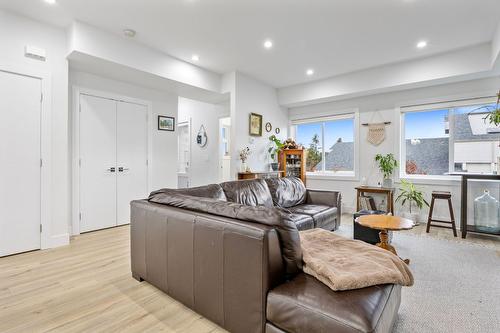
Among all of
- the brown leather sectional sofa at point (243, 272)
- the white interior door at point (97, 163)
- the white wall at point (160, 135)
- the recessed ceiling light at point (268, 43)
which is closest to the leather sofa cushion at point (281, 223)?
the brown leather sectional sofa at point (243, 272)

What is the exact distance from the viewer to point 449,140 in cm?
447

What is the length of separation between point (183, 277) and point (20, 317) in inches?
45.8

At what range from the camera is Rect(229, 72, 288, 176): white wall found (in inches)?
189

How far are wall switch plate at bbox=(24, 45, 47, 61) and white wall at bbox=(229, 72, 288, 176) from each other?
2.76 meters

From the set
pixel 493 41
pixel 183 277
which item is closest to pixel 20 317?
pixel 183 277

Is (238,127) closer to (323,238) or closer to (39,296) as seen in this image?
(323,238)

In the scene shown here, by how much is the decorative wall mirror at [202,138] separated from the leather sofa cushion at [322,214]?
→ 3.38 metres

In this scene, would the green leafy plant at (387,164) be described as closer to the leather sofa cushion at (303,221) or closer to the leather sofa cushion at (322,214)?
the leather sofa cushion at (322,214)

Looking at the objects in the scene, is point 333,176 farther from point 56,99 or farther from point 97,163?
point 56,99

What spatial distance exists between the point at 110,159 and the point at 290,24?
3359mm

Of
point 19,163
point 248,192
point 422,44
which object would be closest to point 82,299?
point 248,192

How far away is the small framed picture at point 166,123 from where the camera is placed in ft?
15.7

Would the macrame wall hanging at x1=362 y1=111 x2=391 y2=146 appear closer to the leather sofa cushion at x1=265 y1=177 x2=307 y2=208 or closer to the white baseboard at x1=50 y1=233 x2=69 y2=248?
the leather sofa cushion at x1=265 y1=177 x2=307 y2=208

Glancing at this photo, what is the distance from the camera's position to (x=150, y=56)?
379 centimetres
